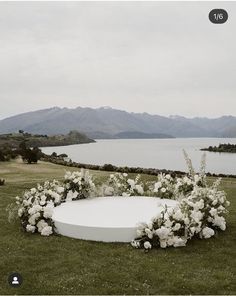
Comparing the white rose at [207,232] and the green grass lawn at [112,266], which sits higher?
the white rose at [207,232]

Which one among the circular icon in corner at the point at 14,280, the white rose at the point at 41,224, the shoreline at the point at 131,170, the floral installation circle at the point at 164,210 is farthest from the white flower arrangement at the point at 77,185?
the shoreline at the point at 131,170

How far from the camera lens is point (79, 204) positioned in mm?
15891

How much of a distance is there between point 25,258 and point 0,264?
66cm

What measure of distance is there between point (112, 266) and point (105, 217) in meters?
3.10

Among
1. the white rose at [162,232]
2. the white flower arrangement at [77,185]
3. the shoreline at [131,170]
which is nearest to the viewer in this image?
the white rose at [162,232]

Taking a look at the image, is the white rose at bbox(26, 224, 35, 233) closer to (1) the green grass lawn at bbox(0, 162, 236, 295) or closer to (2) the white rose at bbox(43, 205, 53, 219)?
(1) the green grass lawn at bbox(0, 162, 236, 295)

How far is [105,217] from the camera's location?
1349 centimetres

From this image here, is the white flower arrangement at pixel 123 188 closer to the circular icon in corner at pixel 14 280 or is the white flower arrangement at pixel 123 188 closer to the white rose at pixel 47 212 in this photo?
the white rose at pixel 47 212

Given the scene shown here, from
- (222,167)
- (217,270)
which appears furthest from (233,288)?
(222,167)

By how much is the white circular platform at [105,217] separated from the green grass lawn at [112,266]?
0.93ft

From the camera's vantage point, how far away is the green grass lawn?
9.21 metres

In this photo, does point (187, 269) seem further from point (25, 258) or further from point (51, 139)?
point (51, 139)

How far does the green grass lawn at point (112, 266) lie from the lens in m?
9.21

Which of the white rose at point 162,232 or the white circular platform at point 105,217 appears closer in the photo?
the white rose at point 162,232
